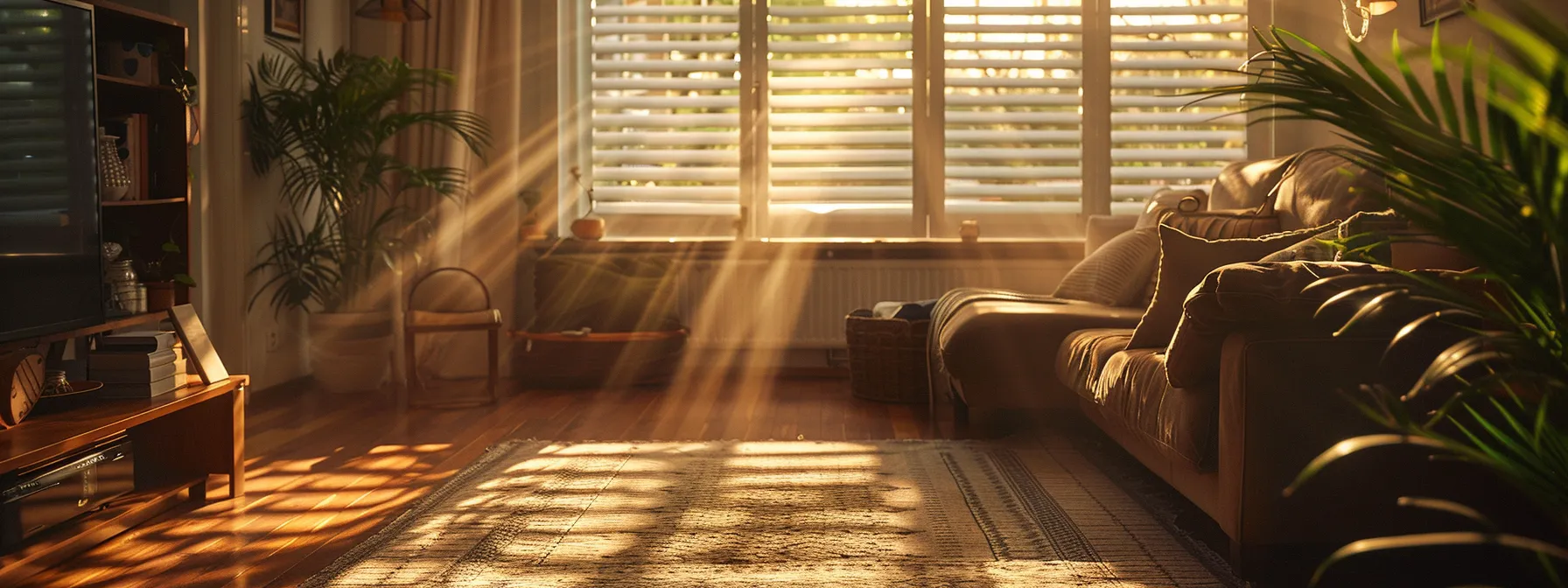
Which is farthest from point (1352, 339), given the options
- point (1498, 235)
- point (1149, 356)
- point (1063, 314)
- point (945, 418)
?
point (945, 418)

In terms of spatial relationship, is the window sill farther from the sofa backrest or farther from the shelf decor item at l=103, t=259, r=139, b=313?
the shelf decor item at l=103, t=259, r=139, b=313

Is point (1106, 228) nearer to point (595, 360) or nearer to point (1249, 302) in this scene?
point (595, 360)

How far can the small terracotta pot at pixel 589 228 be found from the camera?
541 centimetres

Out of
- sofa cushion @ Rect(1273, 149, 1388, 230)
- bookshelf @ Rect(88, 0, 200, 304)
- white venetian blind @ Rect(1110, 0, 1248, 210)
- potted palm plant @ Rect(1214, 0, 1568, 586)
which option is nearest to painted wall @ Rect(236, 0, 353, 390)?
bookshelf @ Rect(88, 0, 200, 304)

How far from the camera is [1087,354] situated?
127 inches

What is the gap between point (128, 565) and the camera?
2418 millimetres

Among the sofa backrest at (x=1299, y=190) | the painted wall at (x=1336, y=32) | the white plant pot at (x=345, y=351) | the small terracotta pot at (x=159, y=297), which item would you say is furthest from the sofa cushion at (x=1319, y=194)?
the white plant pot at (x=345, y=351)

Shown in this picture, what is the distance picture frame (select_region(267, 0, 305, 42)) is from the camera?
472 centimetres

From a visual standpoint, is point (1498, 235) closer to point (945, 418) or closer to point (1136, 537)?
point (1136, 537)

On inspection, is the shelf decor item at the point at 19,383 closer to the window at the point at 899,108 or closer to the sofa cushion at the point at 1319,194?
the sofa cushion at the point at 1319,194

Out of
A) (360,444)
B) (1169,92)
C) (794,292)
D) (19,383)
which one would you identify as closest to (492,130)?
(794,292)

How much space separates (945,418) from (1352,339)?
85.5 inches

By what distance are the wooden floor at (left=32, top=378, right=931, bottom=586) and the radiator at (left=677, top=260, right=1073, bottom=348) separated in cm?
24

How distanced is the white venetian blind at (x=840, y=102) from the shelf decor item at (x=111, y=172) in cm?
299
